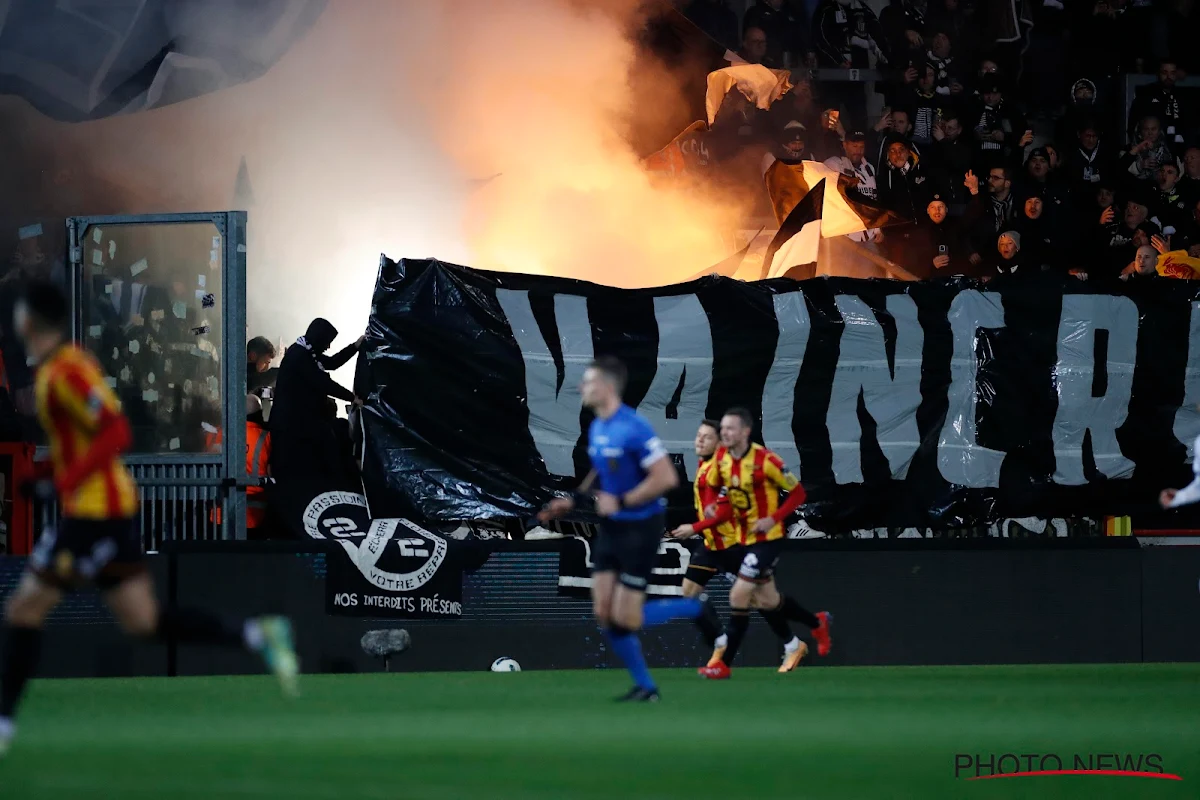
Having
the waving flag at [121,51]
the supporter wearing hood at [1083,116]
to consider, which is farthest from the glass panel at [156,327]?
the supporter wearing hood at [1083,116]

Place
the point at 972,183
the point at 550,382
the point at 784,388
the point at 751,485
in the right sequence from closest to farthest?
the point at 751,485 → the point at 550,382 → the point at 784,388 → the point at 972,183

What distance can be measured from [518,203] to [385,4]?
2.74 meters

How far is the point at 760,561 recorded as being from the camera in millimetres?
13047

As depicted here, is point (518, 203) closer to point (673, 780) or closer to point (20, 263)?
point (20, 263)

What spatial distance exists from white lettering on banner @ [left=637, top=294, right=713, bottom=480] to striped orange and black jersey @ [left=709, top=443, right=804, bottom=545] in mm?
997

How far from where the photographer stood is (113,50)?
58.4ft

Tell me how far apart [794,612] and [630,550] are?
3.40m

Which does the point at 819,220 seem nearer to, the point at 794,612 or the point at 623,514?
the point at 794,612

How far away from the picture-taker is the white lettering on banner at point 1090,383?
14953 millimetres

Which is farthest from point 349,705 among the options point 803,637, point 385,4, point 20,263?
point 385,4

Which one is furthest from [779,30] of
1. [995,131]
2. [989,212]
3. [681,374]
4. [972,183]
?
[681,374]

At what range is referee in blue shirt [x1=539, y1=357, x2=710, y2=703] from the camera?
10.0 m

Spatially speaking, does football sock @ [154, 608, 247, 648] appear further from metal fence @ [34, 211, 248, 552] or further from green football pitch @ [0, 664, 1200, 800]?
metal fence @ [34, 211, 248, 552]

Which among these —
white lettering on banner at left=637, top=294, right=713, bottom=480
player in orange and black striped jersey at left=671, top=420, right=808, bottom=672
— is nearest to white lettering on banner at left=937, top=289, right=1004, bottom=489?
white lettering on banner at left=637, top=294, right=713, bottom=480
